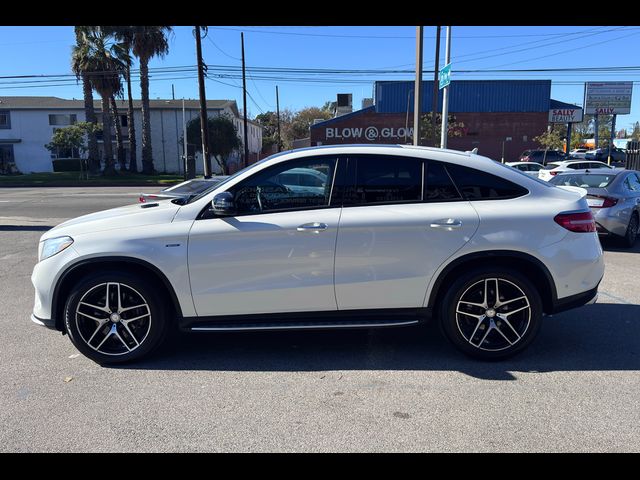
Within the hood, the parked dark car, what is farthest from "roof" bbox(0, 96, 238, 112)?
the hood

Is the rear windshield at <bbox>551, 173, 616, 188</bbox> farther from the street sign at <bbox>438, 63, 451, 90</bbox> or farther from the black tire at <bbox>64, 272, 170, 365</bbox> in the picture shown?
the black tire at <bbox>64, 272, 170, 365</bbox>

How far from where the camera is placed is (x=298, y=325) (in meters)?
3.96

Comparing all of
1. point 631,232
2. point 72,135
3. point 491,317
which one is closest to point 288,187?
point 491,317

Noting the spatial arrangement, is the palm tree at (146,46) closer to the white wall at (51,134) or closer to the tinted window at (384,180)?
the white wall at (51,134)

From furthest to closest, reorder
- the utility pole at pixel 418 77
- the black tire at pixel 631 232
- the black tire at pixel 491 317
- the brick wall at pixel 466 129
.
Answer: the brick wall at pixel 466 129 < the utility pole at pixel 418 77 < the black tire at pixel 631 232 < the black tire at pixel 491 317

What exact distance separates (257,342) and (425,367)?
1.58 metres

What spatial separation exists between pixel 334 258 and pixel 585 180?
24.0ft

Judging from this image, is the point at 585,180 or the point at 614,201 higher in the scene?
the point at 585,180

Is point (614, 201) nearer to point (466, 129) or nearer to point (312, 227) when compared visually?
point (312, 227)

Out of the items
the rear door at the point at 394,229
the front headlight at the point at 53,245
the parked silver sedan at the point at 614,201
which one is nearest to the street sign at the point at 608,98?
the parked silver sedan at the point at 614,201

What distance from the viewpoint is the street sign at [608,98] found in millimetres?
51750

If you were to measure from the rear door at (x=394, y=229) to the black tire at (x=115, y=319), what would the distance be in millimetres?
1549
